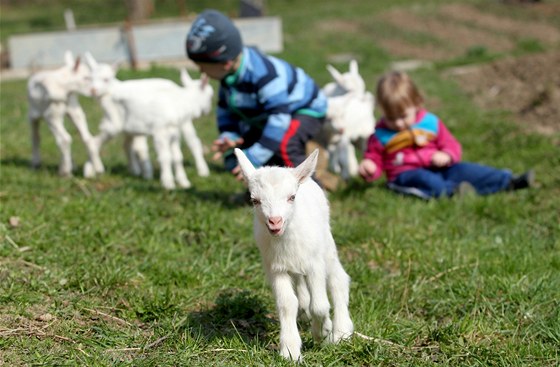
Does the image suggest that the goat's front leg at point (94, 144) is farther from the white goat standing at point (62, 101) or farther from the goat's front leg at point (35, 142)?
the goat's front leg at point (35, 142)

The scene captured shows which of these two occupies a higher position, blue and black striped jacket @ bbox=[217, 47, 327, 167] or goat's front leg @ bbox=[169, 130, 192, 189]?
blue and black striped jacket @ bbox=[217, 47, 327, 167]

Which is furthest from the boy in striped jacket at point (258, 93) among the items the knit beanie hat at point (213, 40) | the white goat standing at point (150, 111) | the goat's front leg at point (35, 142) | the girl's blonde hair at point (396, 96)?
the goat's front leg at point (35, 142)

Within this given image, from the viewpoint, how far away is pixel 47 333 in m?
4.15

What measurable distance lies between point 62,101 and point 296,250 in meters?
5.20

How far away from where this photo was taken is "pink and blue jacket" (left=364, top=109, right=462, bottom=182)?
25.8 feet

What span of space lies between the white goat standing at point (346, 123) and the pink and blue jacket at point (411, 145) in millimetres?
443

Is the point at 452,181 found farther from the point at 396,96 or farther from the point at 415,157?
the point at 396,96

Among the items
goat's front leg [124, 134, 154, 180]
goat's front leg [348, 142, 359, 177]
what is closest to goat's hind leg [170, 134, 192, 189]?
goat's front leg [124, 134, 154, 180]

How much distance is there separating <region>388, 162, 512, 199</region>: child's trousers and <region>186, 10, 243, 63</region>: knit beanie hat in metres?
2.33

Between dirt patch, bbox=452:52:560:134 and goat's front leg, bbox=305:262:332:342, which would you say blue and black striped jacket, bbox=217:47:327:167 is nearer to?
goat's front leg, bbox=305:262:332:342

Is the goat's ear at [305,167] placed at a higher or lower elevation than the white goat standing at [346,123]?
higher

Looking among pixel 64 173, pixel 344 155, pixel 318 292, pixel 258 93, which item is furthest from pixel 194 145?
pixel 318 292

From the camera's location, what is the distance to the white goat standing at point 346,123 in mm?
8133

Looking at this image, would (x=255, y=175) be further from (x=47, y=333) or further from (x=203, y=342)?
(x=47, y=333)
